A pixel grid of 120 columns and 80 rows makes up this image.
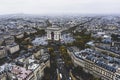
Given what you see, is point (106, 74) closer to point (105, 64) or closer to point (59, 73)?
point (105, 64)

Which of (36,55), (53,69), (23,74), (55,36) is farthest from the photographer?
(55,36)

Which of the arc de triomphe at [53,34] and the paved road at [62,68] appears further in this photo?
the arc de triomphe at [53,34]

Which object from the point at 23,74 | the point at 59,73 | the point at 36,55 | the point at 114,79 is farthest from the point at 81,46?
the point at 23,74

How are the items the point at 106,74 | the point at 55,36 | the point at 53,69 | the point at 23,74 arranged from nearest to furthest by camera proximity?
the point at 23,74, the point at 106,74, the point at 53,69, the point at 55,36

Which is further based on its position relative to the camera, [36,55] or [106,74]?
[36,55]

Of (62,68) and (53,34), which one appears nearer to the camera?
(62,68)

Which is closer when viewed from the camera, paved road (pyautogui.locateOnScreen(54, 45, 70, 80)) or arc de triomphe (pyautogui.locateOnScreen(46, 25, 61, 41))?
paved road (pyautogui.locateOnScreen(54, 45, 70, 80))

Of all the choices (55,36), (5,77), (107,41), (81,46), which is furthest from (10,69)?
(55,36)

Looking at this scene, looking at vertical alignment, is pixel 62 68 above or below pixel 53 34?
below

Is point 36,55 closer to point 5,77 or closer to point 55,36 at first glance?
point 5,77

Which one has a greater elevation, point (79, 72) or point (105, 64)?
point (105, 64)
